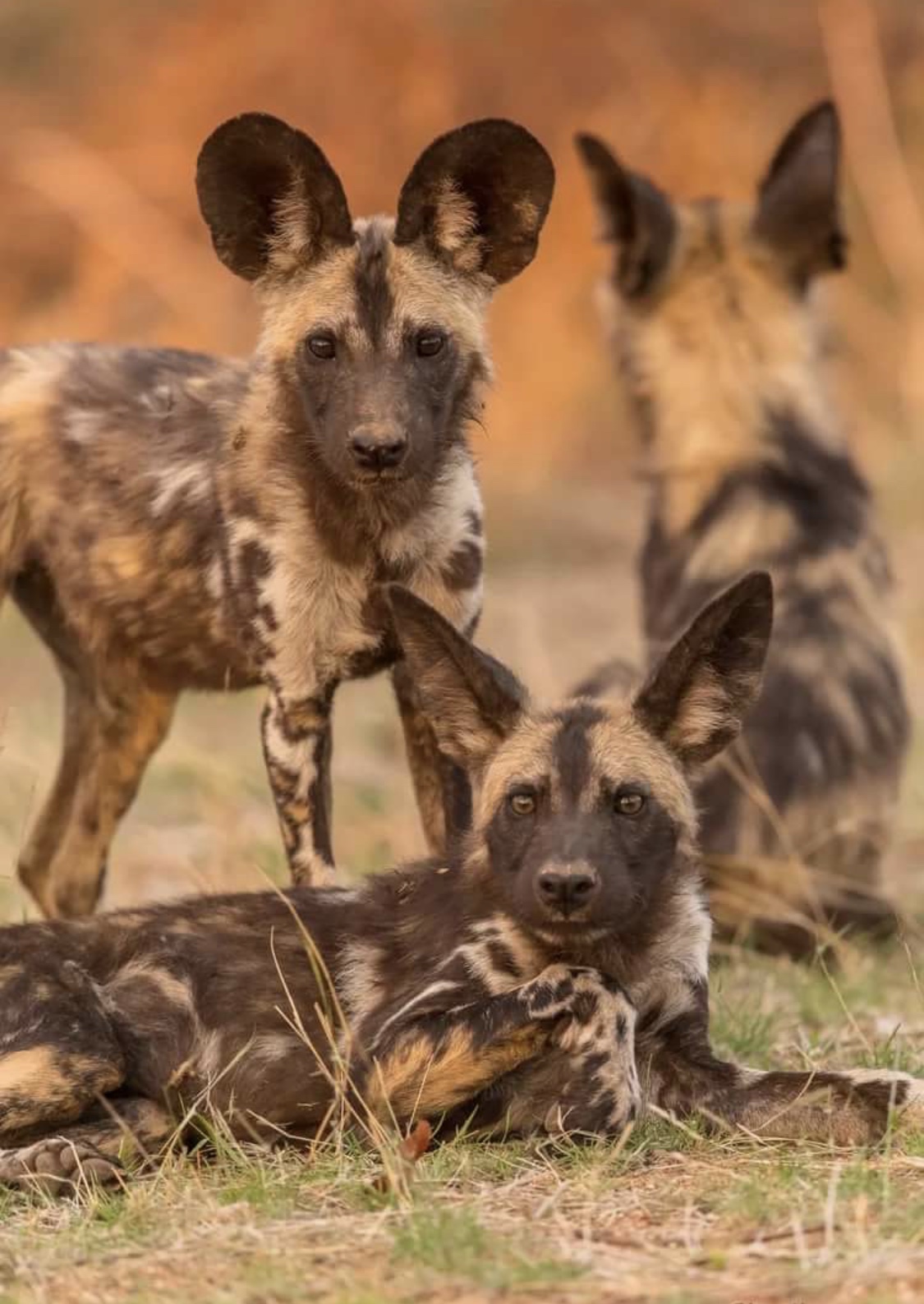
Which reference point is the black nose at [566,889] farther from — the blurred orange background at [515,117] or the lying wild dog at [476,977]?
the blurred orange background at [515,117]

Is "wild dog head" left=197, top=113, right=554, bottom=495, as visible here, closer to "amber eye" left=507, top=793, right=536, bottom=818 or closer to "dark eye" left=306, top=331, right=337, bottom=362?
"dark eye" left=306, top=331, right=337, bottom=362

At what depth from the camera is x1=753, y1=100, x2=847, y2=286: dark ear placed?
6590 millimetres

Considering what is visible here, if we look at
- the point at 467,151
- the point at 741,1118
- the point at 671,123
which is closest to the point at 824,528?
the point at 467,151

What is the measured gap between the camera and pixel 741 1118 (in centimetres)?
412

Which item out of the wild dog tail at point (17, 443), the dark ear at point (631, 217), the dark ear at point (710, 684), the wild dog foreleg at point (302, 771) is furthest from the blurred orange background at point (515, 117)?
the dark ear at point (710, 684)

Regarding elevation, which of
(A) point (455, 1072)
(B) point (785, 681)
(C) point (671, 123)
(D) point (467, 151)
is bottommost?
(A) point (455, 1072)

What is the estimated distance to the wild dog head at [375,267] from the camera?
447 cm

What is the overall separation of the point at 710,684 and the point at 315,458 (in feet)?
3.06

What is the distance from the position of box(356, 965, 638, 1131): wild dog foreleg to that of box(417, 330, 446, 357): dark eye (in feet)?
4.10

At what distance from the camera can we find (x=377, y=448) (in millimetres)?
4277

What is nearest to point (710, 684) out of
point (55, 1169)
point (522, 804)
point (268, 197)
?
point (522, 804)

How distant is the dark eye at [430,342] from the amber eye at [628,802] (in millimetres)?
983

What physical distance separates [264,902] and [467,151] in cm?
154

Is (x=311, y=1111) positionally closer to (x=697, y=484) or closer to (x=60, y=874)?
(x=60, y=874)
